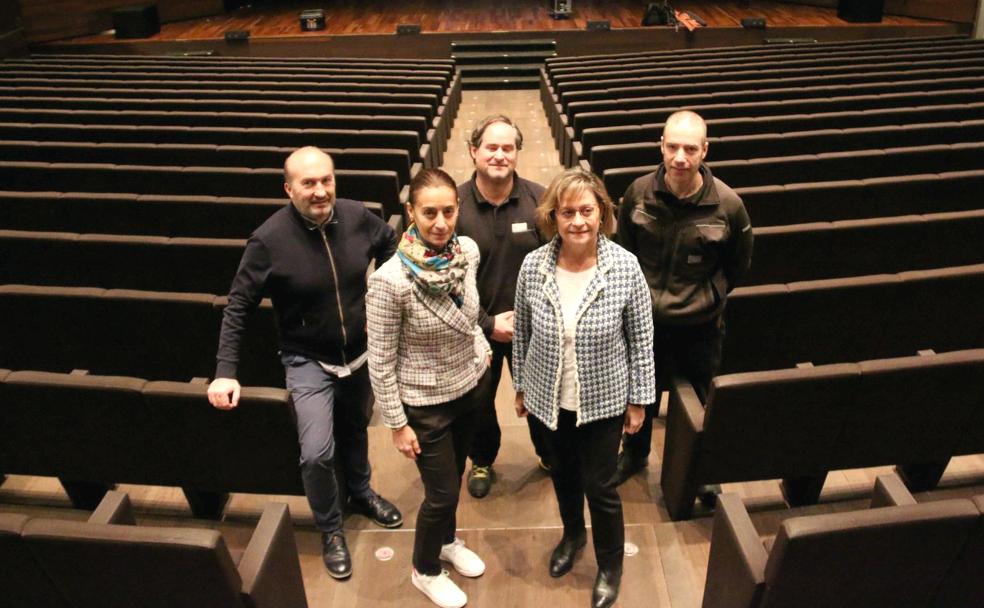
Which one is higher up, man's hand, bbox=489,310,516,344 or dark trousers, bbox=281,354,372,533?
man's hand, bbox=489,310,516,344

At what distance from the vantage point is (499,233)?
3.34 feet

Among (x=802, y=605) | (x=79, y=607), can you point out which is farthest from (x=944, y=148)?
(x=79, y=607)

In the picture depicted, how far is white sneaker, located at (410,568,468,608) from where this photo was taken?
95 centimetres

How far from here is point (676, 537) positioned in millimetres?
1055

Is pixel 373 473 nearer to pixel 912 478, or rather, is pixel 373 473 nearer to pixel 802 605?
pixel 802 605

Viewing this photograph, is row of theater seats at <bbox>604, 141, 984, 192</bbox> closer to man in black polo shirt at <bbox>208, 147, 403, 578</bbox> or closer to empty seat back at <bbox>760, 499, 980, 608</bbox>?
man in black polo shirt at <bbox>208, 147, 403, 578</bbox>

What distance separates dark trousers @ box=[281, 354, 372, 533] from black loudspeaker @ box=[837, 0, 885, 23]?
5.34 metres

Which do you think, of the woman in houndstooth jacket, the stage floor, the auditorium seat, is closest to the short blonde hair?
the woman in houndstooth jacket

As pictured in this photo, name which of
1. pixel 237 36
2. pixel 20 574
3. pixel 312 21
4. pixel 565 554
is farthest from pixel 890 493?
pixel 312 21

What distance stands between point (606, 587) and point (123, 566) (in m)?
0.59

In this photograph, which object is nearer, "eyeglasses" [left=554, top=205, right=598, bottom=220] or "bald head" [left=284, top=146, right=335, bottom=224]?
"eyeglasses" [left=554, top=205, right=598, bottom=220]

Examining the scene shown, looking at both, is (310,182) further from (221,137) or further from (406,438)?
(221,137)

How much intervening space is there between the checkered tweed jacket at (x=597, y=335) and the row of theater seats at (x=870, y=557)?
0.62ft

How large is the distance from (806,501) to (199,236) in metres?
1.36
